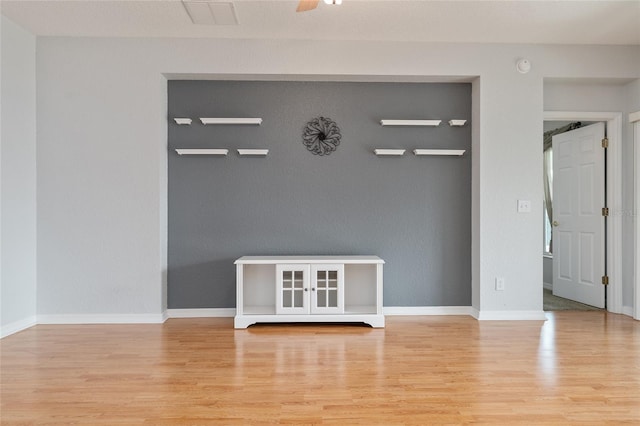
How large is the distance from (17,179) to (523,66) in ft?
15.8

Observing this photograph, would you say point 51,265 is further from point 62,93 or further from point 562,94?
point 562,94

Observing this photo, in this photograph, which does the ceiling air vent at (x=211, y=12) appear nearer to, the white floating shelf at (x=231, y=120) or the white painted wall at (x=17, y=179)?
the white floating shelf at (x=231, y=120)

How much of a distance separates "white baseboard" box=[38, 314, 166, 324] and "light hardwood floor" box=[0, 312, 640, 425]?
0.46ft

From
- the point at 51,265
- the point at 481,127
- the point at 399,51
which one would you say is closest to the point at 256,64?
the point at 399,51

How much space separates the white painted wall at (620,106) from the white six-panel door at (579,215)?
197mm

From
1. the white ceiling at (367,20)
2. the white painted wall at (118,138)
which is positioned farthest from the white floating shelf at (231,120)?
the white ceiling at (367,20)

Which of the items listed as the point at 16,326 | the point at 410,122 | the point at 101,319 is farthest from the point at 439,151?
the point at 16,326

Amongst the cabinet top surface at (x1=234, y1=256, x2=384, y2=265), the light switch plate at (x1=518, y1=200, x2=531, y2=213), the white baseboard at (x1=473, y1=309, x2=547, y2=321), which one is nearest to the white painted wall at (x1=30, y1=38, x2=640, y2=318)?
the white baseboard at (x1=473, y1=309, x2=547, y2=321)

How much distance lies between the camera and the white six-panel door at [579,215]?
4520 mm

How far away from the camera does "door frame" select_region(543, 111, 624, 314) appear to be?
432cm

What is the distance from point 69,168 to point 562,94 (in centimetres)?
498

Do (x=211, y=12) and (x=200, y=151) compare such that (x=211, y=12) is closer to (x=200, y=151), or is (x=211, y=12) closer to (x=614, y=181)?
(x=200, y=151)

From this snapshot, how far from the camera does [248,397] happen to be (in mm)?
2320

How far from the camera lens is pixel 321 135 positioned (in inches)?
167
